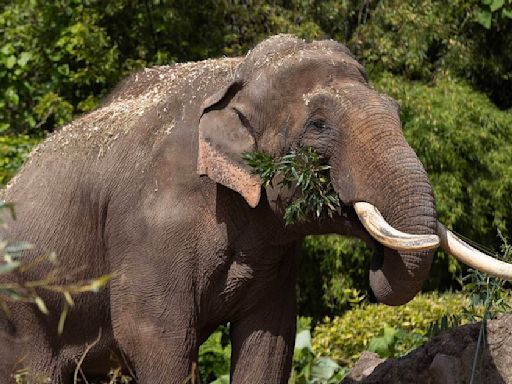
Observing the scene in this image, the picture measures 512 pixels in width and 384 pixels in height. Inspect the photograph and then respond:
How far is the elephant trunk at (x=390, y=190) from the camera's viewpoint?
6605 millimetres

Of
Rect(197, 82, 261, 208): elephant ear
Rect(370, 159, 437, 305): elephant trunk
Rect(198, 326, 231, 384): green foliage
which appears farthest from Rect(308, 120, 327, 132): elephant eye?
Rect(198, 326, 231, 384): green foliage

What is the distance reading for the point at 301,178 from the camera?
6.92 meters

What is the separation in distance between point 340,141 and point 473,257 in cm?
83

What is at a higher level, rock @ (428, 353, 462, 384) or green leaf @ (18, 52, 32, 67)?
rock @ (428, 353, 462, 384)

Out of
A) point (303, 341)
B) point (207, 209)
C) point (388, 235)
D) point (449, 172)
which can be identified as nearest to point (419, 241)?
point (388, 235)

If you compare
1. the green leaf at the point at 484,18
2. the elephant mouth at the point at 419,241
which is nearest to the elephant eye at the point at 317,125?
the elephant mouth at the point at 419,241

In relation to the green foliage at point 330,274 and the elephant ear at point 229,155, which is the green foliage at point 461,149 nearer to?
the green foliage at point 330,274

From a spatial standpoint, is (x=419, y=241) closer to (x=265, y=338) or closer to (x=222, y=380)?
(x=265, y=338)

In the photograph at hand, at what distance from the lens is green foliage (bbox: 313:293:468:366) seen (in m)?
11.0

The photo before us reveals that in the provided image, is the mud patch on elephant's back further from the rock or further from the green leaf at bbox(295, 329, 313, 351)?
the green leaf at bbox(295, 329, 313, 351)

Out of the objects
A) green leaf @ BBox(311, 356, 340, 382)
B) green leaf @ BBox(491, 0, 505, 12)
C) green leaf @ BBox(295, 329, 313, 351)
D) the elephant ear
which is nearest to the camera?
the elephant ear

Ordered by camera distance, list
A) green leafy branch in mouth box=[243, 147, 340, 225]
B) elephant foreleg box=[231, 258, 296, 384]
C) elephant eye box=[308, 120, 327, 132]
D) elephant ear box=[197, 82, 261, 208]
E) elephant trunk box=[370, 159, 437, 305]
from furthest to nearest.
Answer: elephant foreleg box=[231, 258, 296, 384] < elephant ear box=[197, 82, 261, 208] < elephant eye box=[308, 120, 327, 132] < green leafy branch in mouth box=[243, 147, 340, 225] < elephant trunk box=[370, 159, 437, 305]

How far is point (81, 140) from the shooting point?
25.7 ft

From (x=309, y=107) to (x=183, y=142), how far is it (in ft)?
2.39
